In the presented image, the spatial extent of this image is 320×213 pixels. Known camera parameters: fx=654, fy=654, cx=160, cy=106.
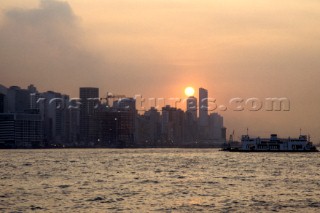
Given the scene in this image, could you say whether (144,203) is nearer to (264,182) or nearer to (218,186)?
(218,186)

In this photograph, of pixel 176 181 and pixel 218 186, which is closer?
pixel 218 186

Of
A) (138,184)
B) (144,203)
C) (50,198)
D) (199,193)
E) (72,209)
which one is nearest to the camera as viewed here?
(72,209)

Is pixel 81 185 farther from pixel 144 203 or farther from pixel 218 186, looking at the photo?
pixel 144 203

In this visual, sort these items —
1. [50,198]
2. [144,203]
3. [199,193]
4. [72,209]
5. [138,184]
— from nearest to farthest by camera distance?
[72,209] → [144,203] → [50,198] → [199,193] → [138,184]

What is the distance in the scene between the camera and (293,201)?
59031mm

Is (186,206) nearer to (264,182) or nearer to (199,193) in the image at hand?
(199,193)

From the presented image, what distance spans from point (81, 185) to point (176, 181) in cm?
1290

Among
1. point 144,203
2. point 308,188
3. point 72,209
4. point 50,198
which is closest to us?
point 72,209

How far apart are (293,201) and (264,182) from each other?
2263 cm

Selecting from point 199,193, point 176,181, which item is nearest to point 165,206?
point 199,193

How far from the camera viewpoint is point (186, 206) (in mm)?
55188

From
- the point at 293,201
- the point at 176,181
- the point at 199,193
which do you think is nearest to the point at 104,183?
the point at 176,181

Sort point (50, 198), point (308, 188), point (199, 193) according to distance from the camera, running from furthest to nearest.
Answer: point (308, 188) → point (199, 193) → point (50, 198)

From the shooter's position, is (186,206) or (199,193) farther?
(199,193)
